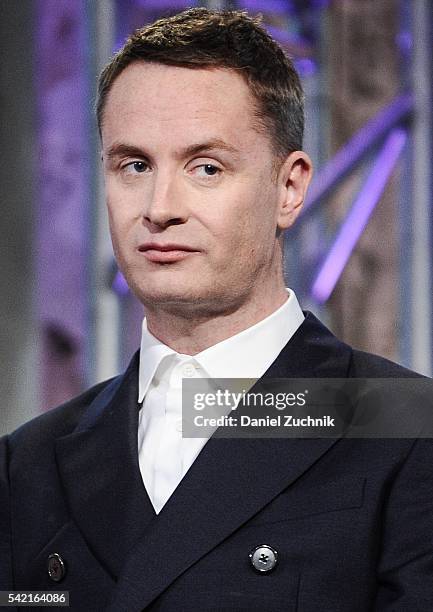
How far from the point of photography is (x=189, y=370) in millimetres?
1320

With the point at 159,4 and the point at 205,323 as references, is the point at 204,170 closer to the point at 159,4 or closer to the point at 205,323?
the point at 205,323

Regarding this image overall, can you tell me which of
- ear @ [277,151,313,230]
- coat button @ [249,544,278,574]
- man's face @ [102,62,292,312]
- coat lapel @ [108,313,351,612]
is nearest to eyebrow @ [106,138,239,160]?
man's face @ [102,62,292,312]

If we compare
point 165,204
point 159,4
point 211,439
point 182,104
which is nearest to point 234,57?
point 182,104

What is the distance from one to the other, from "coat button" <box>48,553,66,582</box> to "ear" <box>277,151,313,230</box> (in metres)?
0.48

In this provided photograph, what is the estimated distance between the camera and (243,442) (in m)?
1.25

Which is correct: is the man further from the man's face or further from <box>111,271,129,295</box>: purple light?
<box>111,271,129,295</box>: purple light

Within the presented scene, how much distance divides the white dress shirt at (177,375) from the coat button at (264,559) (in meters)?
0.15

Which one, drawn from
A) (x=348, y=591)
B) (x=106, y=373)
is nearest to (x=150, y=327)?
(x=348, y=591)

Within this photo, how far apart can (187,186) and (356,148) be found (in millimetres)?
1145

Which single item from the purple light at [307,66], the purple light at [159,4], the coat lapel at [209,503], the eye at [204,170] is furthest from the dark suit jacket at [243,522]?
the purple light at [159,4]

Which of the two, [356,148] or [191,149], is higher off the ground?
[356,148]

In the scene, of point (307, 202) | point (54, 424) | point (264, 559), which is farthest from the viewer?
point (307, 202)

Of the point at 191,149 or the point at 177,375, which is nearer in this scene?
the point at 191,149

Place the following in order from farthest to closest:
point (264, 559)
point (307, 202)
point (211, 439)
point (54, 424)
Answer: point (307, 202)
point (54, 424)
point (211, 439)
point (264, 559)
